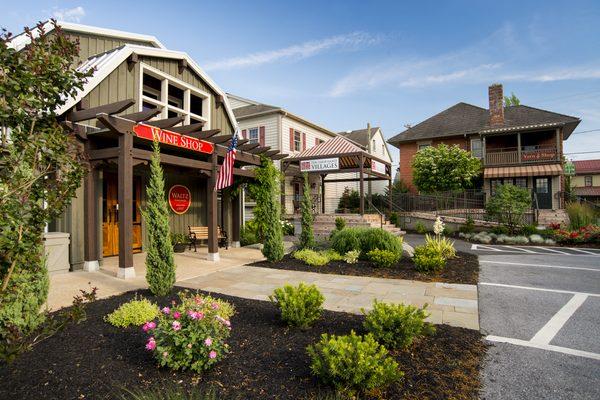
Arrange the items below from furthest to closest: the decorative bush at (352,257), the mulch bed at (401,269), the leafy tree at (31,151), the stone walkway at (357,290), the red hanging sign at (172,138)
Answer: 1. the decorative bush at (352,257)
2. the red hanging sign at (172,138)
3. the mulch bed at (401,269)
4. the stone walkway at (357,290)
5. the leafy tree at (31,151)

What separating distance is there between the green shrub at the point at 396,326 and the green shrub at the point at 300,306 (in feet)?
2.54

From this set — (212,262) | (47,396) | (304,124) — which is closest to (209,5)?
(212,262)

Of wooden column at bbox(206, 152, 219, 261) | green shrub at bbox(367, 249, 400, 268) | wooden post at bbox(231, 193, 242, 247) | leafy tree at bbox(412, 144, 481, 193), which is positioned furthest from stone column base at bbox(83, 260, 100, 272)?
leafy tree at bbox(412, 144, 481, 193)

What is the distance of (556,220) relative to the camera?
58.9 feet

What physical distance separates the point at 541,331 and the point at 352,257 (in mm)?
5197

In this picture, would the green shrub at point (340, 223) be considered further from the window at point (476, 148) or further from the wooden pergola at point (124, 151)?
the window at point (476, 148)

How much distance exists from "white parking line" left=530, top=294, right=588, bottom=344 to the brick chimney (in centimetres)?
2222

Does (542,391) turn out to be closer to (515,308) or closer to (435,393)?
(435,393)

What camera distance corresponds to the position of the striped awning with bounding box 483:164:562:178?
71.4ft

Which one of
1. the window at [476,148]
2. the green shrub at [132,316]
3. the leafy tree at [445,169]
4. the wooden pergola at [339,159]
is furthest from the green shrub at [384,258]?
the window at [476,148]

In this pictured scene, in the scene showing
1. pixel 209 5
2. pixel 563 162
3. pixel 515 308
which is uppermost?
pixel 209 5

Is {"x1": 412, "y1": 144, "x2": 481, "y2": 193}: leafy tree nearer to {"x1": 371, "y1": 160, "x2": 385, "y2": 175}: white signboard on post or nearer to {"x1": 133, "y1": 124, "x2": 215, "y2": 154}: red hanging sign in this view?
Result: {"x1": 371, "y1": 160, "x2": 385, "y2": 175}: white signboard on post

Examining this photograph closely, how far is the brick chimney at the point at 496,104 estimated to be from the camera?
24.5 m

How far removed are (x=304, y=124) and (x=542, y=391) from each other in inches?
848
